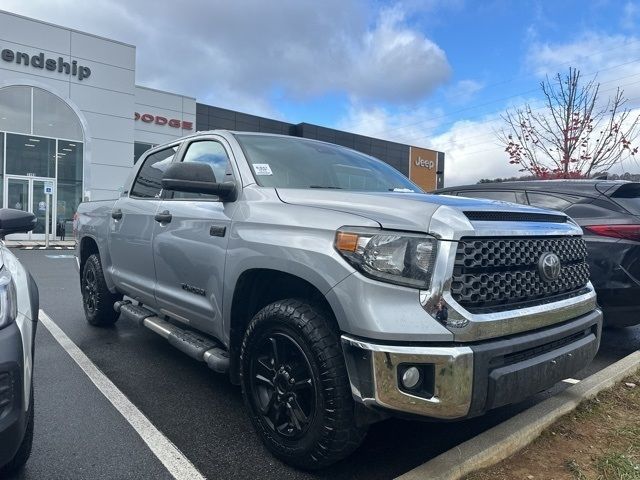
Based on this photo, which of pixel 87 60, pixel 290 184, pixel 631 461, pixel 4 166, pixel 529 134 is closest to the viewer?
pixel 631 461

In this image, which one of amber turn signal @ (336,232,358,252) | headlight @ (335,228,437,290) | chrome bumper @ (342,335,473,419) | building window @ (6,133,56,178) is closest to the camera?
chrome bumper @ (342,335,473,419)

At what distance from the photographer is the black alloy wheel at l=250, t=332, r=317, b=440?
248 centimetres

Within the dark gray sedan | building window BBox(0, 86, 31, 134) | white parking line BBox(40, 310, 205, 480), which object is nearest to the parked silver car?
white parking line BBox(40, 310, 205, 480)

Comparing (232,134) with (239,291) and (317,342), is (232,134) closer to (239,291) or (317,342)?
(239,291)

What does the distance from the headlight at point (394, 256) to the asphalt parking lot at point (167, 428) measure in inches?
44.5

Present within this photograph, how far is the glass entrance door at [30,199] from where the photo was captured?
768 inches

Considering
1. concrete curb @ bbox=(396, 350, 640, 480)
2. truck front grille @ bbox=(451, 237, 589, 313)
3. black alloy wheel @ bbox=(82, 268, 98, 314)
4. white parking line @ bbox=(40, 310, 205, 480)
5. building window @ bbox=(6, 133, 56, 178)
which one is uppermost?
building window @ bbox=(6, 133, 56, 178)

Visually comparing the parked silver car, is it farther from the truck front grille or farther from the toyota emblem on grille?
the toyota emblem on grille

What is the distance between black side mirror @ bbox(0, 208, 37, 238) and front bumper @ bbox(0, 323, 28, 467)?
1.05 meters

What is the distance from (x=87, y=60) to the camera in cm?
2067

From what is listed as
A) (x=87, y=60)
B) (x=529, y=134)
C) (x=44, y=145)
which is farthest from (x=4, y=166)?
(x=529, y=134)

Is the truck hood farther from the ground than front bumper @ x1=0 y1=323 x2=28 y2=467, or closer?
farther from the ground

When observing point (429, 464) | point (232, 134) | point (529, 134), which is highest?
point (529, 134)

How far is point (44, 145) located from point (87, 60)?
4.03 m
